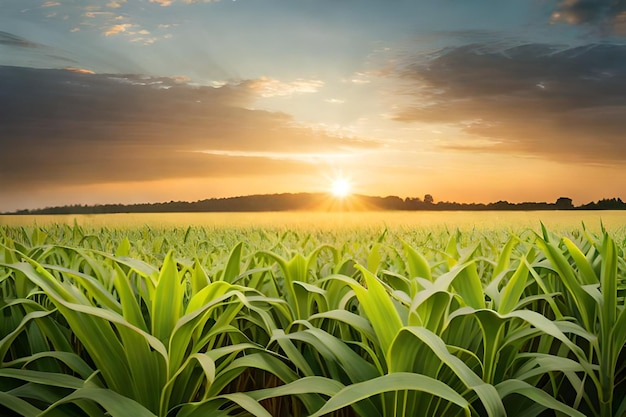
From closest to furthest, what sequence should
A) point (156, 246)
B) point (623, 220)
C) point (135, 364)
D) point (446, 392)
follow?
point (446, 392) < point (135, 364) < point (156, 246) < point (623, 220)

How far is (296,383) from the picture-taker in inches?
30.6

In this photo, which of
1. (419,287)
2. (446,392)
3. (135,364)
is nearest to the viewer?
(446,392)

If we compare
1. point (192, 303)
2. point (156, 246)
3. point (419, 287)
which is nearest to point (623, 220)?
point (156, 246)

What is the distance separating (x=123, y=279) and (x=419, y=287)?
55 centimetres

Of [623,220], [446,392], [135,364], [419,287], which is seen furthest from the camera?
[623,220]

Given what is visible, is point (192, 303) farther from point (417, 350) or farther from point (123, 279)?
point (417, 350)

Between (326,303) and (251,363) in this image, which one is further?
(326,303)

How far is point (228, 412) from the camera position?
2.73 ft

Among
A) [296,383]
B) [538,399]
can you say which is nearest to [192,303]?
[296,383]

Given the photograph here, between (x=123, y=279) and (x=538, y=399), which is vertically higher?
(x=123, y=279)

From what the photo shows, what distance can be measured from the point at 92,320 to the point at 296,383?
0.33 m

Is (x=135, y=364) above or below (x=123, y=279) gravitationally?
below

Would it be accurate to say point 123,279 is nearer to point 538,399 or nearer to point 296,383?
point 296,383

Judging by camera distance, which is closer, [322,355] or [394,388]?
[394,388]
